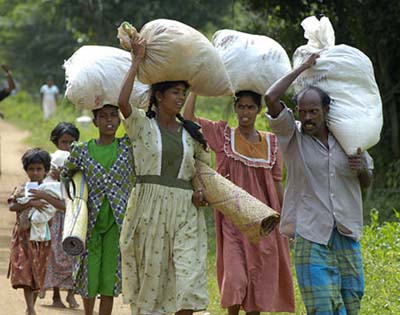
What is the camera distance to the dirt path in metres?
9.07

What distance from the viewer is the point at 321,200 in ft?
20.4

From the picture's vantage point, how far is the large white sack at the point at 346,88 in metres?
6.24

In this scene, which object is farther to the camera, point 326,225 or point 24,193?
point 24,193

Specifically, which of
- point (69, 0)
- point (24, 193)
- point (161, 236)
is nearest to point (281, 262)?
point (161, 236)

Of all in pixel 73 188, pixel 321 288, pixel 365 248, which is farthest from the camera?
pixel 365 248

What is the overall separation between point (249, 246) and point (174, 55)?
1.58 m

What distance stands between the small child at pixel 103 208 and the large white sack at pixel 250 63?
2.62 feet

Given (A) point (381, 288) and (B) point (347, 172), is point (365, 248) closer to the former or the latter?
(A) point (381, 288)

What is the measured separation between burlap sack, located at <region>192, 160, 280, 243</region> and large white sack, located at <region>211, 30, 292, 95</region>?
802 millimetres

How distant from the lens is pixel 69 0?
67.5ft

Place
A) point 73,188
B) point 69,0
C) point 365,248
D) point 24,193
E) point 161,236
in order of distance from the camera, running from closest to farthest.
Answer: point 161,236 < point 73,188 < point 24,193 < point 365,248 < point 69,0

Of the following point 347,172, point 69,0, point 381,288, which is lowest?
point 381,288

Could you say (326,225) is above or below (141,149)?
below

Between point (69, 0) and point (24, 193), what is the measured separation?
12555mm
